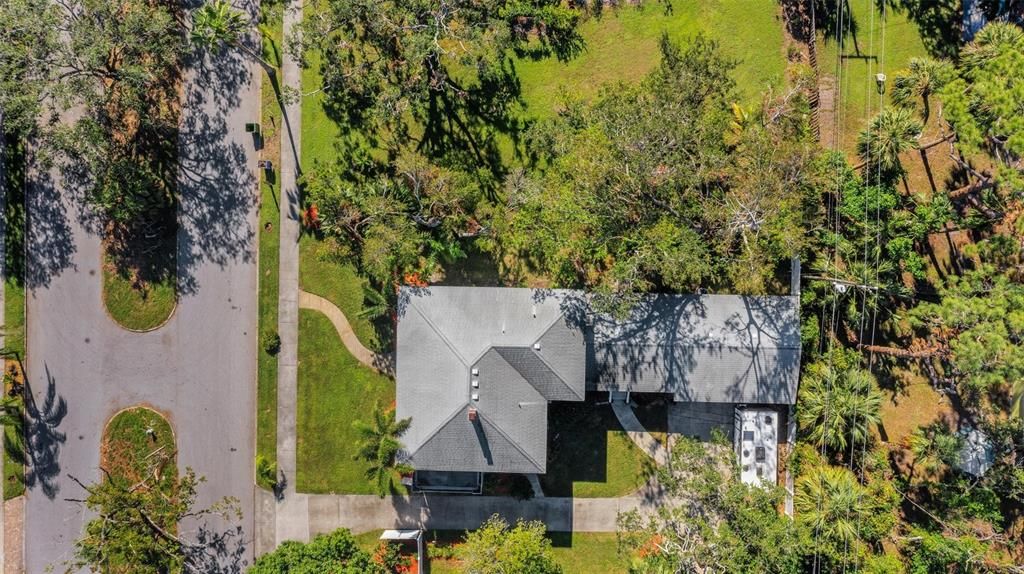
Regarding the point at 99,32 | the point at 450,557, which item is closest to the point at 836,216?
the point at 450,557

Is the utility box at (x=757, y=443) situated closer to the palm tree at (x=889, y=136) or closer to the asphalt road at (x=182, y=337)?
the palm tree at (x=889, y=136)

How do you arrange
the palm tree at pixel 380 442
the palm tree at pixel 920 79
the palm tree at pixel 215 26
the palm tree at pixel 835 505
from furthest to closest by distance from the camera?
the palm tree at pixel 380 442 < the palm tree at pixel 920 79 < the palm tree at pixel 835 505 < the palm tree at pixel 215 26

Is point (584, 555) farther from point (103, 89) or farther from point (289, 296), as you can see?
point (103, 89)

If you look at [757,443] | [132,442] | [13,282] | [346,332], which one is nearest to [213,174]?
[346,332]

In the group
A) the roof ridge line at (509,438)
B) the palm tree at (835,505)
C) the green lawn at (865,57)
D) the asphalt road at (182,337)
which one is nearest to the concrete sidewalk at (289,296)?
the asphalt road at (182,337)

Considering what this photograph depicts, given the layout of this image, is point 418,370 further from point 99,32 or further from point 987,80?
point 987,80

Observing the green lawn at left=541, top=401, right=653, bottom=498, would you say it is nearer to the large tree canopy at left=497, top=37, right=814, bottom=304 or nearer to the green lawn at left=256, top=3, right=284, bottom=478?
the large tree canopy at left=497, top=37, right=814, bottom=304
